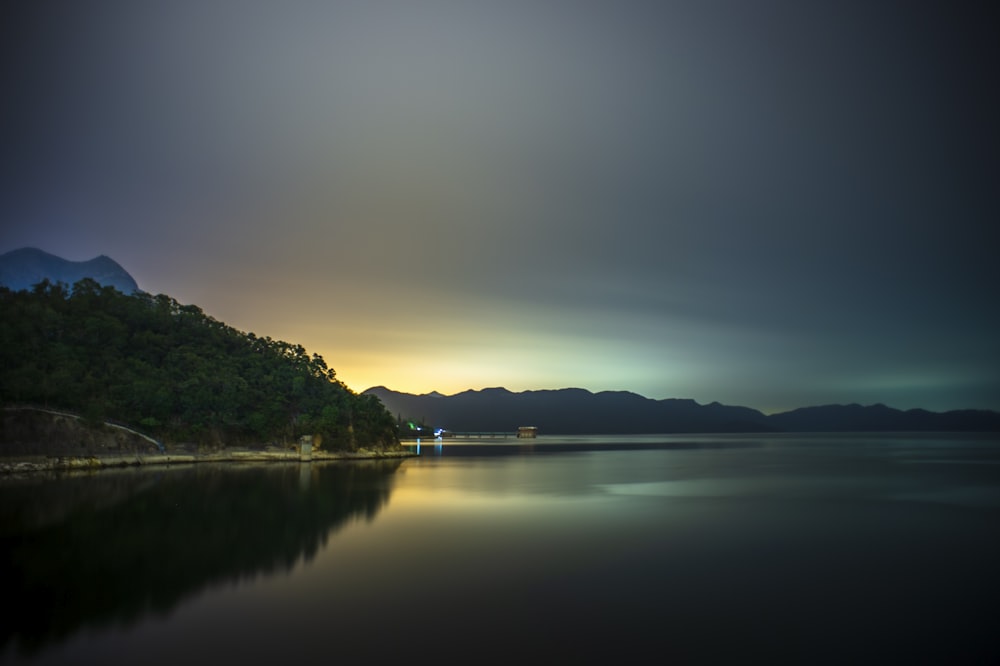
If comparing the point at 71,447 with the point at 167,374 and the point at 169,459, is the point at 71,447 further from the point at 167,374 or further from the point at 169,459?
the point at 167,374

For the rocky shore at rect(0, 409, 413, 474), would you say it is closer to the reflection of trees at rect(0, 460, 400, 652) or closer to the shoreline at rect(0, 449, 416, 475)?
the shoreline at rect(0, 449, 416, 475)

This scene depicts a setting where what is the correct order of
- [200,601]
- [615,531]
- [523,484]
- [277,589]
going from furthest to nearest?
[523,484]
[615,531]
[277,589]
[200,601]

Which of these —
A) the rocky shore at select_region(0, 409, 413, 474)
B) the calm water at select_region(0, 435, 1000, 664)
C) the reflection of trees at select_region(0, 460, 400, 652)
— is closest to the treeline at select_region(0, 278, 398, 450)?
the rocky shore at select_region(0, 409, 413, 474)

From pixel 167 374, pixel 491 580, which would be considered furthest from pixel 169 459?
pixel 491 580

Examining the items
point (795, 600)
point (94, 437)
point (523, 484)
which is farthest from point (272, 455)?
point (795, 600)

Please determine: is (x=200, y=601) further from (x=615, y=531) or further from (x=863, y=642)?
(x=615, y=531)

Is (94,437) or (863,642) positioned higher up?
(94,437)

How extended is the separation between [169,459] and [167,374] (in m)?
13.8

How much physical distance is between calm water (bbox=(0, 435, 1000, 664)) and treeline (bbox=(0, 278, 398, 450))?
3044cm

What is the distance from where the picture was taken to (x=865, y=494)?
1734 inches

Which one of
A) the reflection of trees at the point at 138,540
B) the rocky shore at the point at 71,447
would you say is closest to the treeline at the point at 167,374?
the rocky shore at the point at 71,447

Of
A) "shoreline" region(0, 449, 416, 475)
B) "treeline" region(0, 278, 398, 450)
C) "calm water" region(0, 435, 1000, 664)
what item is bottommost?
"calm water" region(0, 435, 1000, 664)

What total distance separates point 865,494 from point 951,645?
117 feet

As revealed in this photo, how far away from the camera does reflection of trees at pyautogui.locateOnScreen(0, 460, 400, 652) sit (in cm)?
1491
